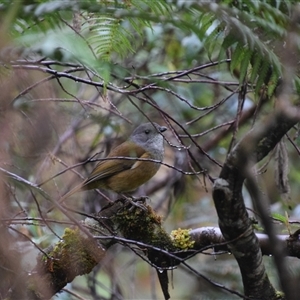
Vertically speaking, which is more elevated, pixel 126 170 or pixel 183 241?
pixel 126 170

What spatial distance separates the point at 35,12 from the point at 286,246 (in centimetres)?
168

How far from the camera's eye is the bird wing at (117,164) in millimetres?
4533

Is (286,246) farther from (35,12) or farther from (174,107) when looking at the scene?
(174,107)

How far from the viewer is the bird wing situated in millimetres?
4533

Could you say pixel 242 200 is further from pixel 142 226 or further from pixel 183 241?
pixel 142 226

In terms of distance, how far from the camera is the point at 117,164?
4668mm

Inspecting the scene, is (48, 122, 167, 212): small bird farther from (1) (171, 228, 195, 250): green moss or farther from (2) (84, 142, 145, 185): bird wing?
(1) (171, 228, 195, 250): green moss

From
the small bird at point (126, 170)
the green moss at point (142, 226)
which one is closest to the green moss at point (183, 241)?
the green moss at point (142, 226)

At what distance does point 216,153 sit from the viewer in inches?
213

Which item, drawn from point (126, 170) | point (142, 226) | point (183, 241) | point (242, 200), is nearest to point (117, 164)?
point (126, 170)

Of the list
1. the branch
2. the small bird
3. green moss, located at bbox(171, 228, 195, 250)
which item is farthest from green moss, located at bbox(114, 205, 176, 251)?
the small bird

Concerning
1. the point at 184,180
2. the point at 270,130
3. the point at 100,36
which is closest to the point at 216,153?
the point at 184,180

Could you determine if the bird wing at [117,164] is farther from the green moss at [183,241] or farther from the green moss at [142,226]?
the green moss at [183,241]

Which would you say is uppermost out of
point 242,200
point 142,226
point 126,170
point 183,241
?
point 126,170
